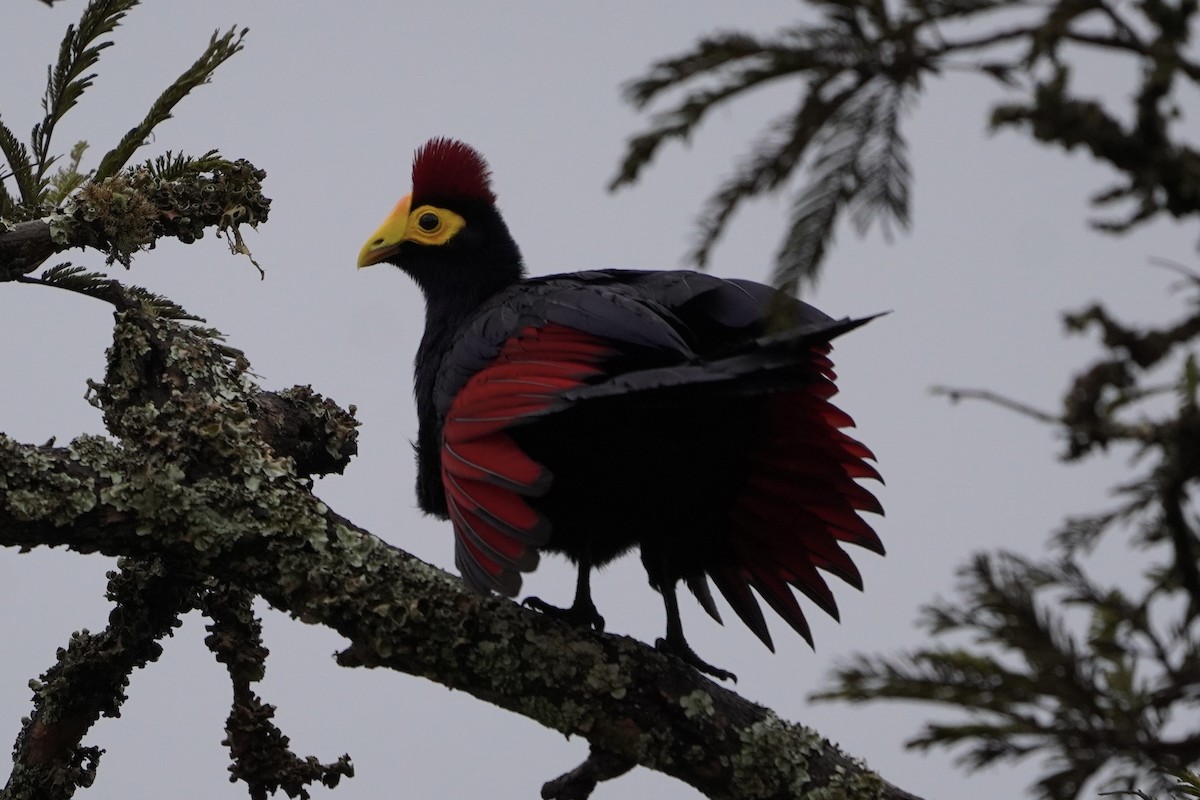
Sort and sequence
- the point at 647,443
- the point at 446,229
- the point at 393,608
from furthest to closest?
the point at 446,229 < the point at 647,443 < the point at 393,608

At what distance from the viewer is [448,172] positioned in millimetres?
4219

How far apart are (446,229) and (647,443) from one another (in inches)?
57.6

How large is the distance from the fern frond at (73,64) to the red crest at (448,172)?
111 cm

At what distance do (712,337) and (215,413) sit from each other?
124cm

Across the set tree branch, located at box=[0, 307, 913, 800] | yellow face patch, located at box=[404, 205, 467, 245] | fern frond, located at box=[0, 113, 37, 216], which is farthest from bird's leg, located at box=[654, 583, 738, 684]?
fern frond, located at box=[0, 113, 37, 216]

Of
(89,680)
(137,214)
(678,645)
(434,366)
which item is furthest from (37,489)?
(678,645)

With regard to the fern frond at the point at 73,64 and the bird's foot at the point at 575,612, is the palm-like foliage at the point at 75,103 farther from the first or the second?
the bird's foot at the point at 575,612

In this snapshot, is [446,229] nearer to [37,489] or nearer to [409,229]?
[409,229]

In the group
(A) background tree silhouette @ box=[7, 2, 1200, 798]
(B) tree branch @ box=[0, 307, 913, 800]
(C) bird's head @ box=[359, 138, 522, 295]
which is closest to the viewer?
(A) background tree silhouette @ box=[7, 2, 1200, 798]

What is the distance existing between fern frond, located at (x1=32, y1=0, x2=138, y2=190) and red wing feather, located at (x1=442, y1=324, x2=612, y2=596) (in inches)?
54.5

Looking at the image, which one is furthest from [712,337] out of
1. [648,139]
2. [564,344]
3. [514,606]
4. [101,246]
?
[648,139]

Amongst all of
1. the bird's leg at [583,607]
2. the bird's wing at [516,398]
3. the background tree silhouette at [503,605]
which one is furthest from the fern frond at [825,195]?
the bird's leg at [583,607]

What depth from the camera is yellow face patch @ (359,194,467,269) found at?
4211mm

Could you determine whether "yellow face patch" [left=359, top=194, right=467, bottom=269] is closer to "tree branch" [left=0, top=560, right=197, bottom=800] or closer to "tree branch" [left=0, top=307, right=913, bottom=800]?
"tree branch" [left=0, top=307, right=913, bottom=800]
